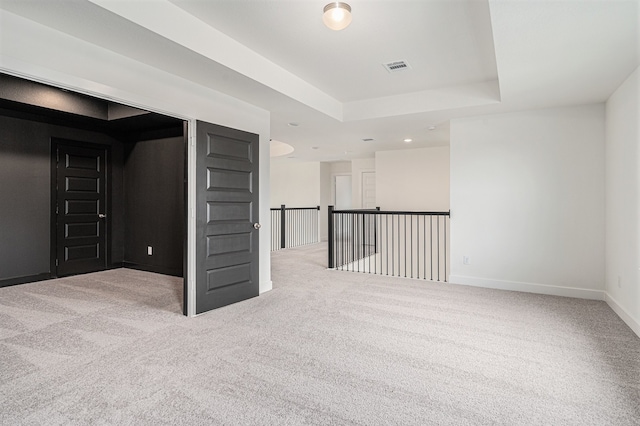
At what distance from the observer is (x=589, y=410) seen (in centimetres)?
195

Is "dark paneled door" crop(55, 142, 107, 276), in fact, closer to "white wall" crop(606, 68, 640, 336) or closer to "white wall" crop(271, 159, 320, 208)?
"white wall" crop(271, 159, 320, 208)

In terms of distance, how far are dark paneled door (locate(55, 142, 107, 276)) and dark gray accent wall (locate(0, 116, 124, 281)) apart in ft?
0.56

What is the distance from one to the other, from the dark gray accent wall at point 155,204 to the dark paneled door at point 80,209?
0.41 metres

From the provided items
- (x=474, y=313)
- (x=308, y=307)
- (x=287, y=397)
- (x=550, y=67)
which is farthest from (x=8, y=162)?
(x=550, y=67)

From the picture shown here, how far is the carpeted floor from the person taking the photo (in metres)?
1.94

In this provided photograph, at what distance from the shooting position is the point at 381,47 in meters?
3.29

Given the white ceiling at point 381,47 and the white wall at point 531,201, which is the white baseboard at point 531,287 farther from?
the white ceiling at point 381,47

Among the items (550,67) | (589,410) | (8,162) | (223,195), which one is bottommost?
(589,410)

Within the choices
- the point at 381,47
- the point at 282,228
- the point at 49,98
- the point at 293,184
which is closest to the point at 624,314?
the point at 381,47

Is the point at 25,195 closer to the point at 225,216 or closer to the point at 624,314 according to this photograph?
the point at 225,216

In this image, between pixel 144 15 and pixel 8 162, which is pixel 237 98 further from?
pixel 8 162

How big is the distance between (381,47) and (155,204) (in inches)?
174

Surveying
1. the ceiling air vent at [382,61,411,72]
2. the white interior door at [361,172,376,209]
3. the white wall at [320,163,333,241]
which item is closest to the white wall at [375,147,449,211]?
the white interior door at [361,172,376,209]

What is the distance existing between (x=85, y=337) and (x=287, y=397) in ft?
6.73
